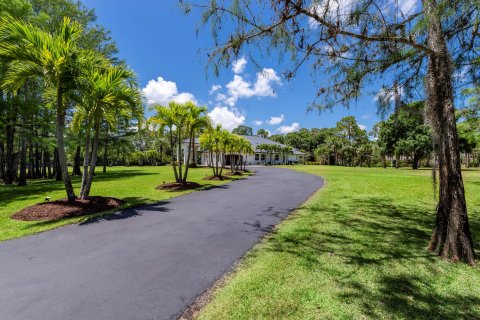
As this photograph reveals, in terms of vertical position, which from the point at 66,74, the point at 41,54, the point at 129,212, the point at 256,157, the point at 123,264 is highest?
the point at 41,54

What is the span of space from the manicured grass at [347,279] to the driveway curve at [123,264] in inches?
20.9

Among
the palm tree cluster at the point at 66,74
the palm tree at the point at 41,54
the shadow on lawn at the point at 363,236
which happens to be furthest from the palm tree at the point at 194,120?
the shadow on lawn at the point at 363,236

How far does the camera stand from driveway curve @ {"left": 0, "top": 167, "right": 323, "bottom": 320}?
9.64 ft

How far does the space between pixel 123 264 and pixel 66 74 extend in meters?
6.45

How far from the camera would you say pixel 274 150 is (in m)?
53.4

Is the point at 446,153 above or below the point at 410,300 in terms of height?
above

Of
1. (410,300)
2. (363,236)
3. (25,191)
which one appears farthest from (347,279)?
(25,191)

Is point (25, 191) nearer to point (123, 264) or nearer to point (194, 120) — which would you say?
point (194, 120)

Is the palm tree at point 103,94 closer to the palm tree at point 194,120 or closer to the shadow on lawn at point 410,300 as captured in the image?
the palm tree at point 194,120

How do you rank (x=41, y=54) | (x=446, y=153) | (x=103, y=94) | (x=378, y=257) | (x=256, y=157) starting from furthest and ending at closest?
(x=256, y=157) < (x=103, y=94) < (x=41, y=54) < (x=378, y=257) < (x=446, y=153)

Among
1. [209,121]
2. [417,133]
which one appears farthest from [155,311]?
[417,133]

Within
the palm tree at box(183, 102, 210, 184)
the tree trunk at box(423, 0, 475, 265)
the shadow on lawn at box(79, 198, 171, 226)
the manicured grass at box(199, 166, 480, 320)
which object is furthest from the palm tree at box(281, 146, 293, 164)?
the tree trunk at box(423, 0, 475, 265)

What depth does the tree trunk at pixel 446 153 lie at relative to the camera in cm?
408

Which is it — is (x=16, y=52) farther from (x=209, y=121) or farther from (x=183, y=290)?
(x=209, y=121)
